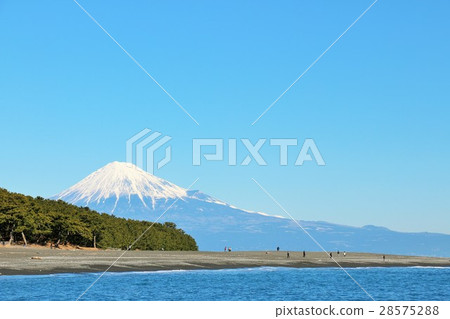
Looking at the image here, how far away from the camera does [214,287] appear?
76.3m

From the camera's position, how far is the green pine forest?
485 feet

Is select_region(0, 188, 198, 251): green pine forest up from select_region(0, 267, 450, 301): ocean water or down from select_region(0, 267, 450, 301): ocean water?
up

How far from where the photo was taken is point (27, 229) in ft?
488

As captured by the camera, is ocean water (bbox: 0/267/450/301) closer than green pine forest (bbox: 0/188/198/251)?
Yes

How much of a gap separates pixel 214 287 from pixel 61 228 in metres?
92.4

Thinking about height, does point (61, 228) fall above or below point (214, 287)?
above

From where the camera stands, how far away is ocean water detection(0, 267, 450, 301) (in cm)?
6488

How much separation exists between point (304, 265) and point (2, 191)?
257 ft

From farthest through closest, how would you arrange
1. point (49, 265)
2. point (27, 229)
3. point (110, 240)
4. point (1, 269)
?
point (110, 240) → point (27, 229) → point (49, 265) → point (1, 269)

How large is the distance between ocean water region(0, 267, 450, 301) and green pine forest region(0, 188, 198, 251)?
61.1 metres

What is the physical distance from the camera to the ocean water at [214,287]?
64.9 meters

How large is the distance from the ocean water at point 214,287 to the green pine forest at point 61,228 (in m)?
61.1
